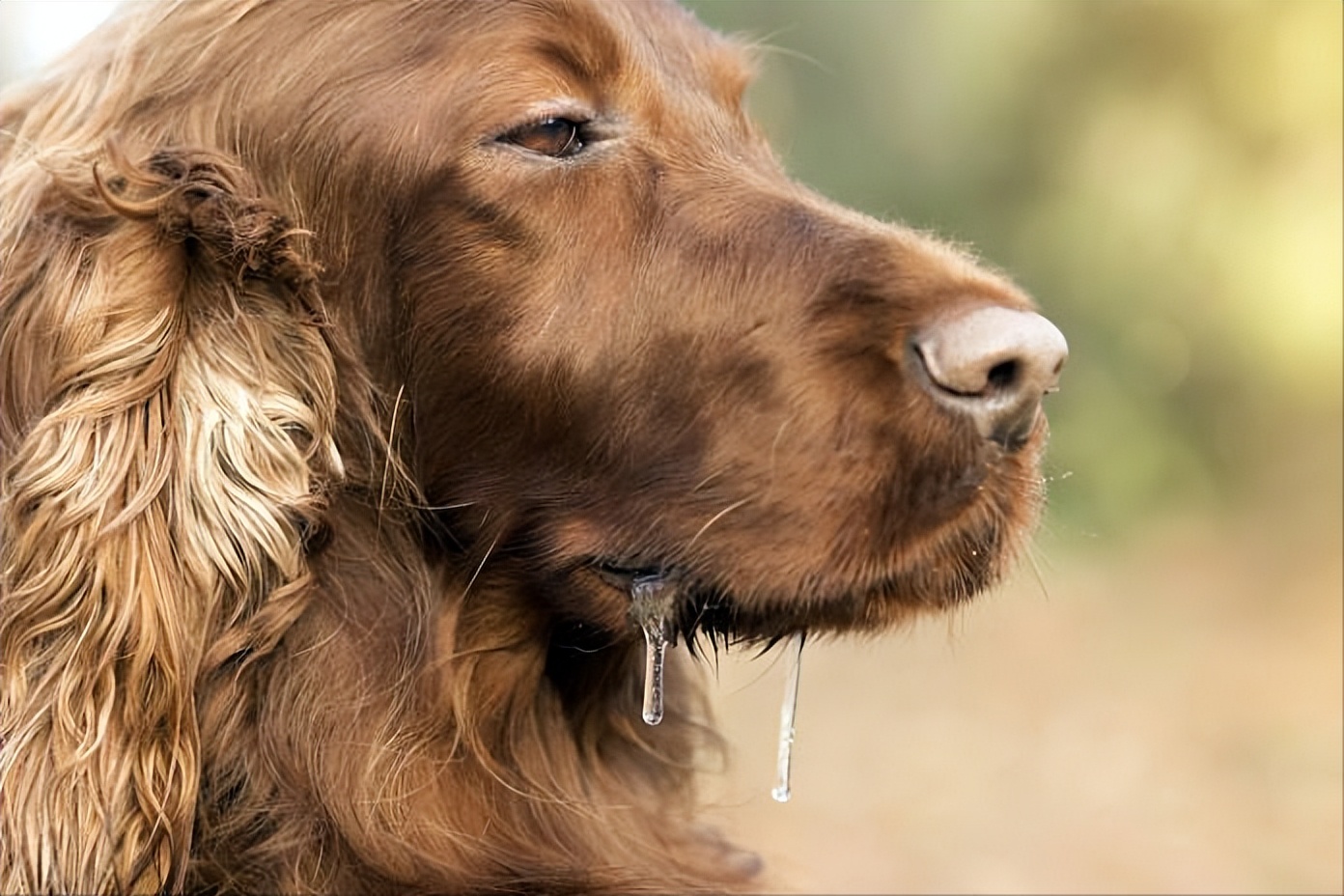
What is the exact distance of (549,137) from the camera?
2406mm

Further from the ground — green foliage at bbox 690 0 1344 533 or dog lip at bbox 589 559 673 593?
green foliage at bbox 690 0 1344 533

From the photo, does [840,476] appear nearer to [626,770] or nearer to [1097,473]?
[626,770]

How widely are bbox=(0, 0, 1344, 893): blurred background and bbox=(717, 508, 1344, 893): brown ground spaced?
25 millimetres

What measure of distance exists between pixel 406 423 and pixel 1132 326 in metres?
7.76

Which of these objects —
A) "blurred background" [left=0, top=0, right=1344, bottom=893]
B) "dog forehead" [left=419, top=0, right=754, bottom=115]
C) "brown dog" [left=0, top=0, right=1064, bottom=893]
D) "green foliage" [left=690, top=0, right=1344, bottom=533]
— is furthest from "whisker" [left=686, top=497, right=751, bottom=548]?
"green foliage" [left=690, top=0, right=1344, bottom=533]

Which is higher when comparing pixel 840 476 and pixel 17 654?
pixel 840 476

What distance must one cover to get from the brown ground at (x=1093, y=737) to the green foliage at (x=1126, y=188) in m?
0.65

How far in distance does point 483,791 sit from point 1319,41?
748 cm

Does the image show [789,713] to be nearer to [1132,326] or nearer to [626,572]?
[626,572]

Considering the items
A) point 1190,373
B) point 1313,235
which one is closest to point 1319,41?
point 1313,235

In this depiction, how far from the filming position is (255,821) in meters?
2.36

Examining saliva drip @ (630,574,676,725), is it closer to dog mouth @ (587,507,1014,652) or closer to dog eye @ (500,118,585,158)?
dog mouth @ (587,507,1014,652)

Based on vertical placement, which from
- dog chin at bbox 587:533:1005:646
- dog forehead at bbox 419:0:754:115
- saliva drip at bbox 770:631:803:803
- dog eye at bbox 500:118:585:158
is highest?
dog forehead at bbox 419:0:754:115

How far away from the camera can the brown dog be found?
2.23 metres
